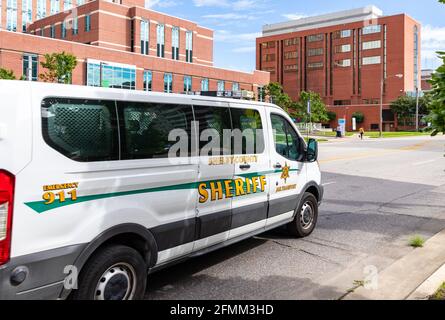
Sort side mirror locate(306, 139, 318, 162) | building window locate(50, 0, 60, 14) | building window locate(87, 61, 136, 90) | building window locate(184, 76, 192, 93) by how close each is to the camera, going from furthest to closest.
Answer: building window locate(50, 0, 60, 14), building window locate(184, 76, 192, 93), building window locate(87, 61, 136, 90), side mirror locate(306, 139, 318, 162)

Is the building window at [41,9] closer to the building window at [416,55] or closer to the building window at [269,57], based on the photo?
the building window at [269,57]

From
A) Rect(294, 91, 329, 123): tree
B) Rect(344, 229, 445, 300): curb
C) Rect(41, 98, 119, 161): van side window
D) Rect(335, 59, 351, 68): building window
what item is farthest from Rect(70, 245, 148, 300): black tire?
Rect(335, 59, 351, 68): building window

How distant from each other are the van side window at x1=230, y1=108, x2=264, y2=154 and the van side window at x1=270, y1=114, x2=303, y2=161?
37 cm

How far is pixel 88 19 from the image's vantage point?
73750mm

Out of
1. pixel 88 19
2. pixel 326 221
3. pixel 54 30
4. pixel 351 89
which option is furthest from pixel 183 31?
pixel 326 221

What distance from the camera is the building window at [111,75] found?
62.1 meters

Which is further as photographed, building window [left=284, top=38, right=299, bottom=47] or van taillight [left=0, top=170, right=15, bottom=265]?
building window [left=284, top=38, right=299, bottom=47]

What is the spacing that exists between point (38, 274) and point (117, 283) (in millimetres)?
736

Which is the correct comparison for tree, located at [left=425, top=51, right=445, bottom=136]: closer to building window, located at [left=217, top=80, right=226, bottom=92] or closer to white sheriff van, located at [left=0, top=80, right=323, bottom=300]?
white sheriff van, located at [left=0, top=80, right=323, bottom=300]

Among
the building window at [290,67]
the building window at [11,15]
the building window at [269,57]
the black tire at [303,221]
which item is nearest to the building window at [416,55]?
the building window at [290,67]

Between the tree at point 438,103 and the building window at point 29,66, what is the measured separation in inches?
2304

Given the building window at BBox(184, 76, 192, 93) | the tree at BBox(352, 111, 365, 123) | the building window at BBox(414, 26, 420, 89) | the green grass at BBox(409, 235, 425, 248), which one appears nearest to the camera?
the green grass at BBox(409, 235, 425, 248)

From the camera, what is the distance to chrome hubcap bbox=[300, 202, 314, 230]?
668cm

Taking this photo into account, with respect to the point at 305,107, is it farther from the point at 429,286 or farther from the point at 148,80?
the point at 429,286
